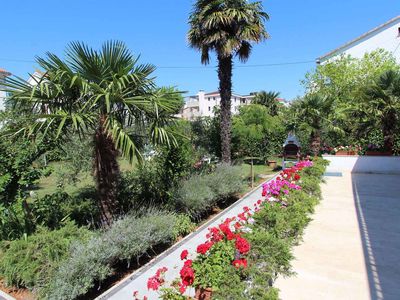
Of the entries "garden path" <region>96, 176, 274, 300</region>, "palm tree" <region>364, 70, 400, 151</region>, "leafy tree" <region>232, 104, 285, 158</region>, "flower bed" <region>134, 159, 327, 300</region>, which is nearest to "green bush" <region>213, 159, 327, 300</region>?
"flower bed" <region>134, 159, 327, 300</region>

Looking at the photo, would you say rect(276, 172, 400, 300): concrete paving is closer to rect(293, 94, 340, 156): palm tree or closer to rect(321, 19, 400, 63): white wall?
rect(293, 94, 340, 156): palm tree

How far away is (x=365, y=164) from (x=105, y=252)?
1162cm

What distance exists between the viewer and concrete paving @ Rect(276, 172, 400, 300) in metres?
3.32

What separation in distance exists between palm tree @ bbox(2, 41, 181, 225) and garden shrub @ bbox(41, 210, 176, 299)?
3.21 feet

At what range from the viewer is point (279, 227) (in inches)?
163

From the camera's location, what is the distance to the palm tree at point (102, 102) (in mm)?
4672

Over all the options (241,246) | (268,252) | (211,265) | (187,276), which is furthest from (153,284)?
(268,252)

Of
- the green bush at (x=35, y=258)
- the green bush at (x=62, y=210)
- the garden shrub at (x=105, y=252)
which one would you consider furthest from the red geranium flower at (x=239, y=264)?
the green bush at (x=62, y=210)

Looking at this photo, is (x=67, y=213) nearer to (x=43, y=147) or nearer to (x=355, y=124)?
(x=43, y=147)

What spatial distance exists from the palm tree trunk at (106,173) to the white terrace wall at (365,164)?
34.0ft

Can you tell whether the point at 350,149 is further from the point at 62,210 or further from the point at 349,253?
the point at 62,210

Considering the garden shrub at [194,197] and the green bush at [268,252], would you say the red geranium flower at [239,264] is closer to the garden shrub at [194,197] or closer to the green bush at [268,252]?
the green bush at [268,252]

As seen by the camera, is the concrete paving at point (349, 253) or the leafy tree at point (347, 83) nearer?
the concrete paving at point (349, 253)

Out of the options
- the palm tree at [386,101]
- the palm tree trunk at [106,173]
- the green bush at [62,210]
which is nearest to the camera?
the palm tree trunk at [106,173]
